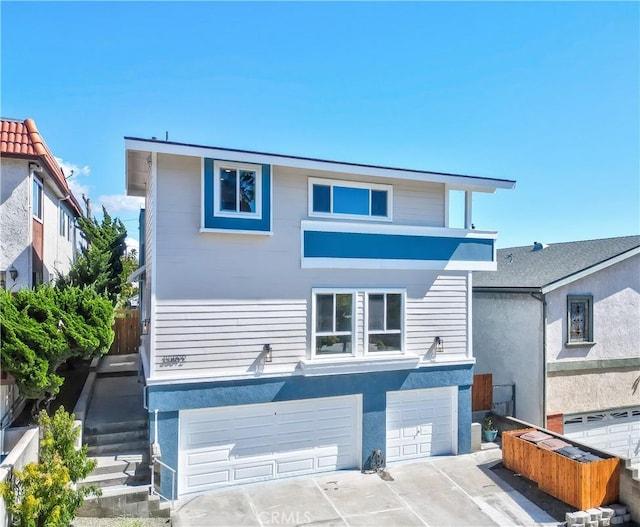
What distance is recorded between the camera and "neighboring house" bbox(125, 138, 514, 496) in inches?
376

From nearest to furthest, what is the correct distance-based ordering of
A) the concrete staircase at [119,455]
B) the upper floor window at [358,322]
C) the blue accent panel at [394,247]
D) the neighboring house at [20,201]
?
1. the concrete staircase at [119,455]
2. the blue accent panel at [394,247]
3. the upper floor window at [358,322]
4. the neighboring house at [20,201]

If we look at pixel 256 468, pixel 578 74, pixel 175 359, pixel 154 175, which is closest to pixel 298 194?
pixel 154 175

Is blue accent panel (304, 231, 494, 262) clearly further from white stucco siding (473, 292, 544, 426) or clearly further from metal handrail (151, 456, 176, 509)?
metal handrail (151, 456, 176, 509)

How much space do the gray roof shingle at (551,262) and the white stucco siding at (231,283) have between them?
5.75 m

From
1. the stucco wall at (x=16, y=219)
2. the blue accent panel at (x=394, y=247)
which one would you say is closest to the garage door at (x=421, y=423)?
the blue accent panel at (x=394, y=247)

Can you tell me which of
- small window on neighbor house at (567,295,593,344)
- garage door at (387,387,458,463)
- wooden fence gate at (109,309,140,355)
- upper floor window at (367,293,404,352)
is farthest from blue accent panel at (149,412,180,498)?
small window on neighbor house at (567,295,593,344)

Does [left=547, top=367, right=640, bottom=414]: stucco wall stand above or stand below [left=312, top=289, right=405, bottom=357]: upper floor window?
below

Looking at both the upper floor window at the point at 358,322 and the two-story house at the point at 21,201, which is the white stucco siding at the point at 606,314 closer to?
the upper floor window at the point at 358,322

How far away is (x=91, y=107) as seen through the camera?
1288cm

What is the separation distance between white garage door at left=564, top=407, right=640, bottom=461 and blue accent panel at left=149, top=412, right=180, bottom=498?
12.0m

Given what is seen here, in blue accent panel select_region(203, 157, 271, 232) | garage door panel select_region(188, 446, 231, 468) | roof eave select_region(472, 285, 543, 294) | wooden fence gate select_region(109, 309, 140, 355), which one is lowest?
garage door panel select_region(188, 446, 231, 468)

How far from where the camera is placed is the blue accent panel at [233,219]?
31.7ft

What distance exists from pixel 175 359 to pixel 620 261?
14.5 metres

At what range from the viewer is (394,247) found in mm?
11273
